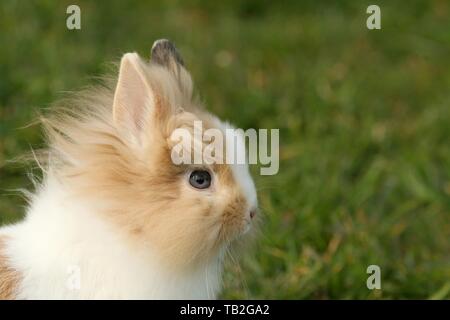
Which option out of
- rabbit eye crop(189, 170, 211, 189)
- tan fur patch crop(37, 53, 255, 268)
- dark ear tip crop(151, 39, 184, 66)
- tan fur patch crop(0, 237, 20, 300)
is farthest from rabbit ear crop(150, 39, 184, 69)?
tan fur patch crop(0, 237, 20, 300)

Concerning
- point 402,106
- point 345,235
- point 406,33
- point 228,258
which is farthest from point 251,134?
point 406,33

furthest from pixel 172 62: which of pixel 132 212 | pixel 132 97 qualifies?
pixel 132 212

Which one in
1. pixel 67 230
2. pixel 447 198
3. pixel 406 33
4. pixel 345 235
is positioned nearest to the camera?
pixel 67 230

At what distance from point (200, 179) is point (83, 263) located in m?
0.49

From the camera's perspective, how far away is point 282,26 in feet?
24.3

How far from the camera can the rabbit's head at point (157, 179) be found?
3.00 meters

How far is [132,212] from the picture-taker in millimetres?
3025

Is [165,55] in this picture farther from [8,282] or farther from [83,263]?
[8,282]

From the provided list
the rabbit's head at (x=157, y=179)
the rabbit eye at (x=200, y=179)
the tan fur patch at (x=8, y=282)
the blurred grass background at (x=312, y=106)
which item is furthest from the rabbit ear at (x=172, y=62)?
the tan fur patch at (x=8, y=282)

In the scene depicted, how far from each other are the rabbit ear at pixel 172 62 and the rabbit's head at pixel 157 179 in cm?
11

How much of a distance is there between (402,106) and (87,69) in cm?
232

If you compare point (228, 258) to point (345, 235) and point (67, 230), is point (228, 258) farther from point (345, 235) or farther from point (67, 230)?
point (345, 235)

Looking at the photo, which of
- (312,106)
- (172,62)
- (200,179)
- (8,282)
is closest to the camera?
(200,179)

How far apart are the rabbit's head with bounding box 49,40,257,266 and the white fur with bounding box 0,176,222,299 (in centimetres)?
6
